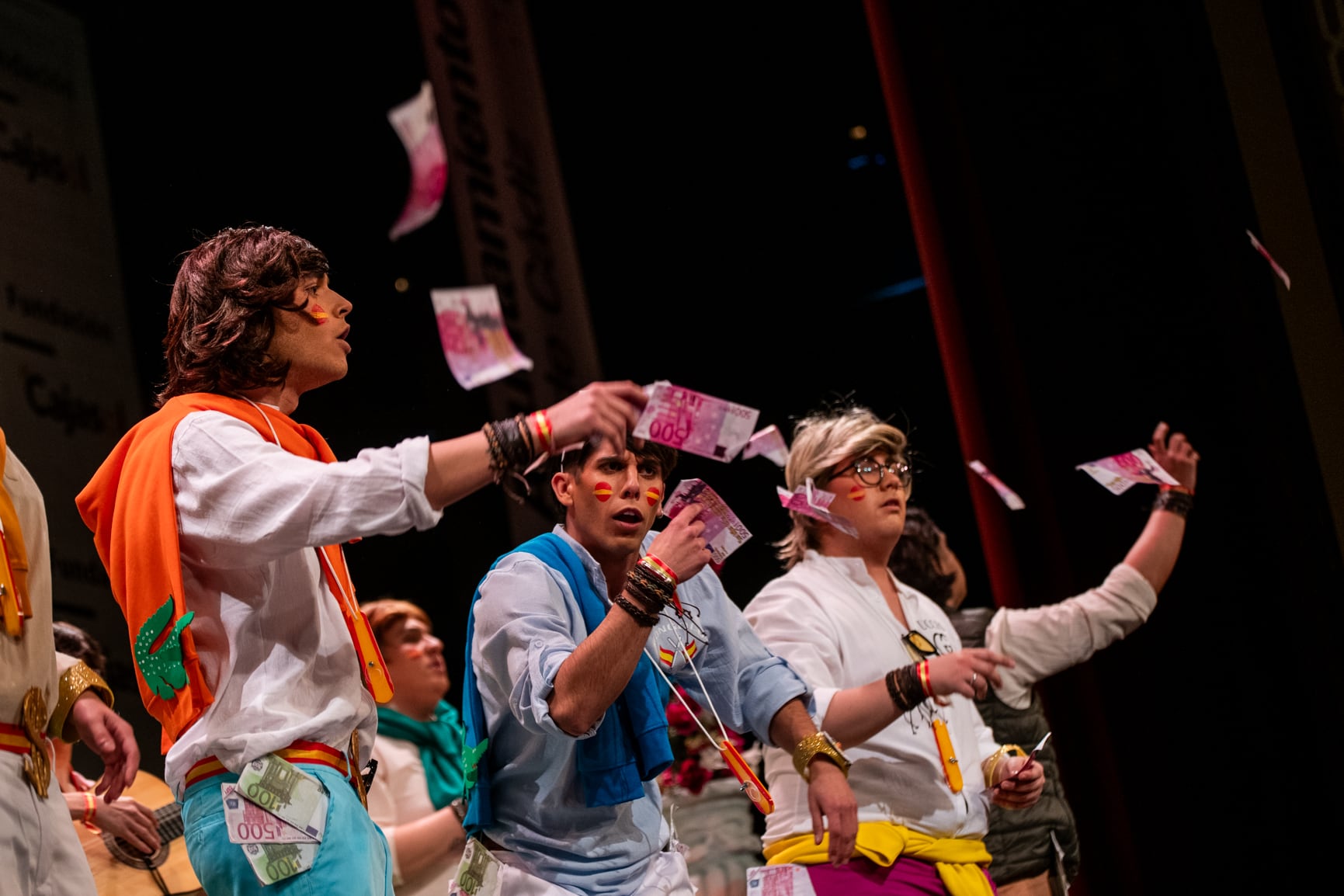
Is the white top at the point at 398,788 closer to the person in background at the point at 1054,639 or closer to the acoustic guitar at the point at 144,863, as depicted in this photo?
the acoustic guitar at the point at 144,863

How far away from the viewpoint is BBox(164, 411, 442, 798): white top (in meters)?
1.48

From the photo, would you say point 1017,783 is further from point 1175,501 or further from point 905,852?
point 1175,501

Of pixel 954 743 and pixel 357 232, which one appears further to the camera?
pixel 357 232

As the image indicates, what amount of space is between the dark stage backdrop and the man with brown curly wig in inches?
87.5

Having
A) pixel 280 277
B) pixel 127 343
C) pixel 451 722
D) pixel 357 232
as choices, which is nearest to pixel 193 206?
pixel 127 343

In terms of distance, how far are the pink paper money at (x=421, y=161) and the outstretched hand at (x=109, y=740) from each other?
72.0 inches

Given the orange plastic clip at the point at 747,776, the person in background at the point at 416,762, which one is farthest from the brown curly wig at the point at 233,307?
the person in background at the point at 416,762

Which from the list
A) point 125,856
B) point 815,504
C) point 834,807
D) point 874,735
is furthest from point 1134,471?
point 125,856

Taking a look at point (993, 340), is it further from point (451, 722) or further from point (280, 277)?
point (280, 277)

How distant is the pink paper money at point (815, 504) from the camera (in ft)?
9.93

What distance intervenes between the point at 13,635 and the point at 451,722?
229 centimetres

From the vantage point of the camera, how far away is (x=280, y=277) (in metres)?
1.89

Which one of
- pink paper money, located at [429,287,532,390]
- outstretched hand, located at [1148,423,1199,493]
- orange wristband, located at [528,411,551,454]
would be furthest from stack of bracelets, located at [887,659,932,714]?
outstretched hand, located at [1148,423,1199,493]

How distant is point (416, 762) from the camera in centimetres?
371
